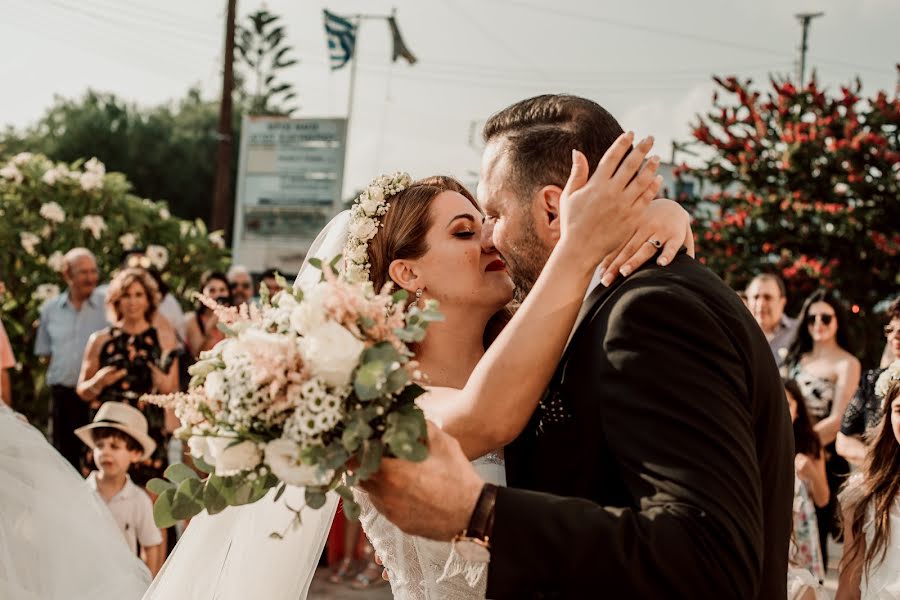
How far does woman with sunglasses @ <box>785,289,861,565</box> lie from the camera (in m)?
6.89

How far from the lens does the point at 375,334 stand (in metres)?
1.78

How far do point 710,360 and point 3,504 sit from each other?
330 cm

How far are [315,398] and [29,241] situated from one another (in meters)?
9.64

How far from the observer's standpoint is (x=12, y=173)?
35.9 ft

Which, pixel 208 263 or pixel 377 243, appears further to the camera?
pixel 208 263

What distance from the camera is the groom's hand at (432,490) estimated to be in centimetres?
174

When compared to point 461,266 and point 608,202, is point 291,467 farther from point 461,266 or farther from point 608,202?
point 461,266

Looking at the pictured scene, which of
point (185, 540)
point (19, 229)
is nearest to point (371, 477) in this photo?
point (185, 540)

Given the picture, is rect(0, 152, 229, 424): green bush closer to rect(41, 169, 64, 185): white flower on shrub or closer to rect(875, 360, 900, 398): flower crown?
rect(41, 169, 64, 185): white flower on shrub

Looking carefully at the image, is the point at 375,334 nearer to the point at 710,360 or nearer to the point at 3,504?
the point at 710,360

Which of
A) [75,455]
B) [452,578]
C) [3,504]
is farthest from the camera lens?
[75,455]

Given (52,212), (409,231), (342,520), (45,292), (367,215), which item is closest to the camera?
(409,231)

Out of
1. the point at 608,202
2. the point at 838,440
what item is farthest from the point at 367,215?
the point at 838,440

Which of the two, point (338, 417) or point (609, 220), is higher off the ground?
point (609, 220)
